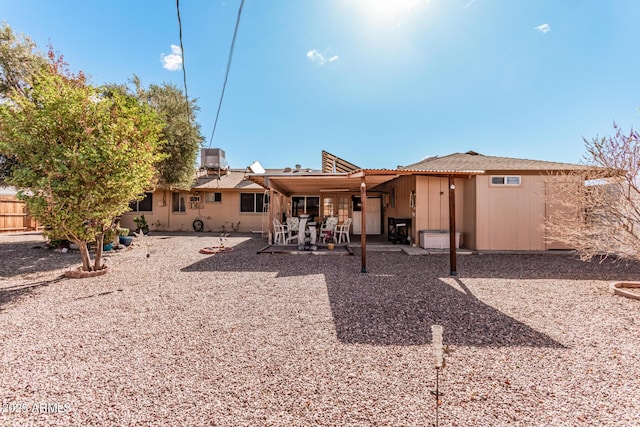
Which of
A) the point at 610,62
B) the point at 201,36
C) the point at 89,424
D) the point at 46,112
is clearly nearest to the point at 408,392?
the point at 89,424

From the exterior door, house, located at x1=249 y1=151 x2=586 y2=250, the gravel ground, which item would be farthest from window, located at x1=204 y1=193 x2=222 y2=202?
the gravel ground

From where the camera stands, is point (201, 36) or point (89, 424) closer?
point (89, 424)

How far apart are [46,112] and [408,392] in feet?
21.7

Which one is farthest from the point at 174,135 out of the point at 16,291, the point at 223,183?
the point at 16,291

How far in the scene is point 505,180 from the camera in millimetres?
8266

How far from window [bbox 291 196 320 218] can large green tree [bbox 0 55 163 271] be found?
10165 mm

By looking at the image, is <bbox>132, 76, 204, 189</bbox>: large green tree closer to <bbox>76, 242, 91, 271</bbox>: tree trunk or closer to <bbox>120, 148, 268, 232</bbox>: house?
A: <bbox>120, 148, 268, 232</bbox>: house

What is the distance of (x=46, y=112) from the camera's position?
468cm

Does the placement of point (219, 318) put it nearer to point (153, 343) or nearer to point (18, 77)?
point (153, 343)

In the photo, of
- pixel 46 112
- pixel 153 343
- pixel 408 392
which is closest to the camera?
pixel 408 392

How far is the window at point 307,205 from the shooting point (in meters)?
15.2

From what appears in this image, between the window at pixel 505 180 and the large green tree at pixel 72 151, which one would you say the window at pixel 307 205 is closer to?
the window at pixel 505 180

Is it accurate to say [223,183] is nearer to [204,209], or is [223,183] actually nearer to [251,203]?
[204,209]

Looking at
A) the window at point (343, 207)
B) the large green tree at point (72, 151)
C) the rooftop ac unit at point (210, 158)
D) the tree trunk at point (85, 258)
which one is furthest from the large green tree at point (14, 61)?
the window at point (343, 207)
